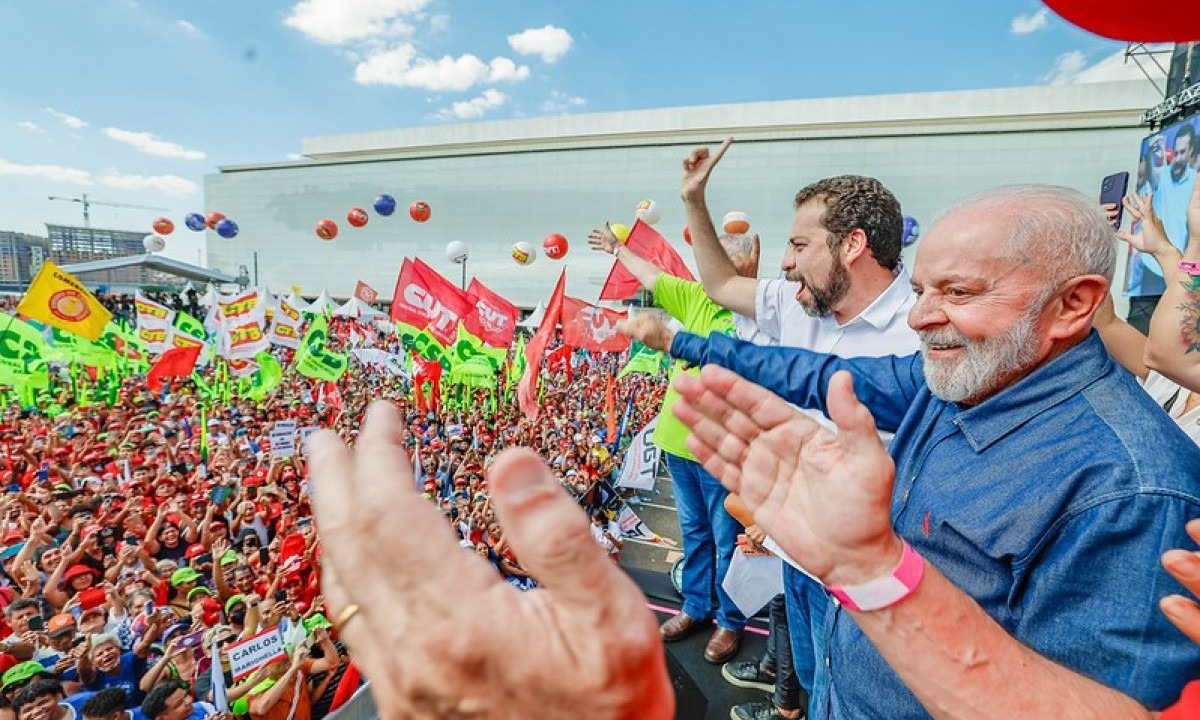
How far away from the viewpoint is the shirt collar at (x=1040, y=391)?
1143mm

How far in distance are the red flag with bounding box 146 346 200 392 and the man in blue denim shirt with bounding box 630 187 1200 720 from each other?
11.0m

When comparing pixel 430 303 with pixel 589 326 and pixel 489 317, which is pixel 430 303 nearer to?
pixel 489 317

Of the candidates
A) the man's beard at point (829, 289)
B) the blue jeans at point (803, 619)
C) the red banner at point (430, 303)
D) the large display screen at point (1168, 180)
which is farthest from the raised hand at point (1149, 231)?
the large display screen at point (1168, 180)

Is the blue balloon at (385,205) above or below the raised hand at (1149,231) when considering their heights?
above

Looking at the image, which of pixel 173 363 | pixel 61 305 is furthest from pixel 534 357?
pixel 61 305

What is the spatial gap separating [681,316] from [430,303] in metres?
6.45

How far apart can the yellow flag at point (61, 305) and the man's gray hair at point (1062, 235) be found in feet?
37.0

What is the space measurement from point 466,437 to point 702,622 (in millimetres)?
8045

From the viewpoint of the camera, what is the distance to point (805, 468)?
97cm

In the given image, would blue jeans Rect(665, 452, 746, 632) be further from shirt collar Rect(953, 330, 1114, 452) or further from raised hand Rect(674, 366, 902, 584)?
raised hand Rect(674, 366, 902, 584)

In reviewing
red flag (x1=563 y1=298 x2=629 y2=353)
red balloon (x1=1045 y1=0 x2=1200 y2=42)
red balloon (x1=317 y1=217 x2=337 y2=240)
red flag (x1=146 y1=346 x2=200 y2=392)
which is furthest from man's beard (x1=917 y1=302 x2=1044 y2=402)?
red balloon (x1=317 y1=217 x2=337 y2=240)

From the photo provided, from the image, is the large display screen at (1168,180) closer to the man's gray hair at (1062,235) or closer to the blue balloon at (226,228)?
the man's gray hair at (1062,235)

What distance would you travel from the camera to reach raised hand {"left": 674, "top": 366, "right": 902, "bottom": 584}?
86cm

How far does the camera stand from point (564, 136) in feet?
118
